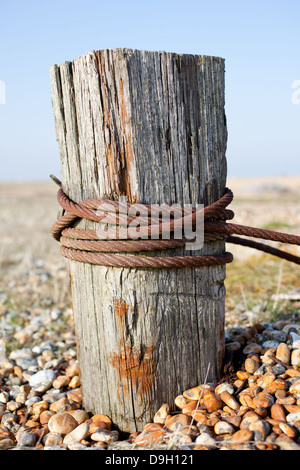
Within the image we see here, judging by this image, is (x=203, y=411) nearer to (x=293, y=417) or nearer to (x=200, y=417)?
(x=200, y=417)

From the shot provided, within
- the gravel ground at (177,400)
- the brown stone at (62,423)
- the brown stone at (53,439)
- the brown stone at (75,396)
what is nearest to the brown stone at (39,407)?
the gravel ground at (177,400)

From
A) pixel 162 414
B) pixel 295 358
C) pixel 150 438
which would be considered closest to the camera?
pixel 150 438

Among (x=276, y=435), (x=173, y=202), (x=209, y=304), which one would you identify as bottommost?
(x=276, y=435)

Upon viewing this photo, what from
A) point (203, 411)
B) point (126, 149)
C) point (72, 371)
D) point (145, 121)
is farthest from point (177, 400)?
point (145, 121)

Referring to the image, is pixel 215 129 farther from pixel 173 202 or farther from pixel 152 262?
pixel 152 262

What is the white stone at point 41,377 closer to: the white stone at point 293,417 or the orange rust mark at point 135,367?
the orange rust mark at point 135,367

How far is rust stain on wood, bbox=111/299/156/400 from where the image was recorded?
214 centimetres

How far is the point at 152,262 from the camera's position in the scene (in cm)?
203

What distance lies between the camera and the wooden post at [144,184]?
1987 millimetres

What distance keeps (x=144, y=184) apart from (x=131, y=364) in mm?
957

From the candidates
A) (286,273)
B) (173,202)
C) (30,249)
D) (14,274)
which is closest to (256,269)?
(286,273)

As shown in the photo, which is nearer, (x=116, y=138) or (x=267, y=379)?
(x=116, y=138)

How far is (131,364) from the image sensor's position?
2.16 meters
